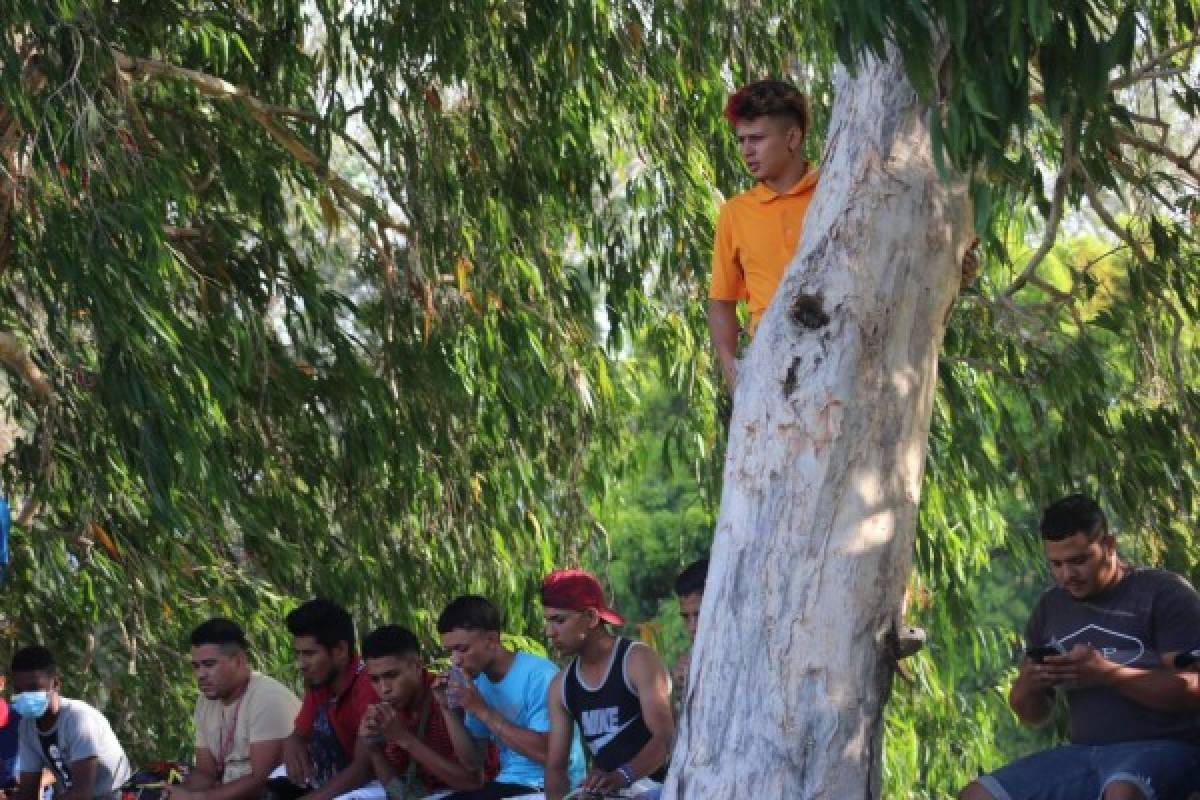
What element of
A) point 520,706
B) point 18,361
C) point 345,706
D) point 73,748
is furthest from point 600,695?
point 18,361

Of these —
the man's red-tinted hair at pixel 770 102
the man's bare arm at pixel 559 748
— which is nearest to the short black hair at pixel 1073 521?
the man's red-tinted hair at pixel 770 102

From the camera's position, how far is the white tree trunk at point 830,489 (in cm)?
447

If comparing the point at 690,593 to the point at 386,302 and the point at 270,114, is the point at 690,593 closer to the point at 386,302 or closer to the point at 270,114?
the point at 386,302

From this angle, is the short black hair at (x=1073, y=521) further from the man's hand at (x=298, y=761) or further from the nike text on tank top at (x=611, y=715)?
the man's hand at (x=298, y=761)

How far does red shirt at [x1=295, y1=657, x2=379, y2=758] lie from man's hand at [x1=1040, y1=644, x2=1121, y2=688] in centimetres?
242

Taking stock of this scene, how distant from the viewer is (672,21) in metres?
8.02

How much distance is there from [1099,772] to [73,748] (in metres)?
3.97

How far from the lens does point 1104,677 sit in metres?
5.07

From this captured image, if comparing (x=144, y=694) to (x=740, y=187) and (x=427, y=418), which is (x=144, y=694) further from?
(x=740, y=187)

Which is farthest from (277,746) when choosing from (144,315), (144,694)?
(144,694)

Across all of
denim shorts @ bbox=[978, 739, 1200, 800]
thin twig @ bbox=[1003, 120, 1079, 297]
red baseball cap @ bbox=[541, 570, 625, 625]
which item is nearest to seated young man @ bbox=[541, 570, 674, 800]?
red baseball cap @ bbox=[541, 570, 625, 625]

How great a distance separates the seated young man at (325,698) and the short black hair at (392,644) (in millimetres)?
274

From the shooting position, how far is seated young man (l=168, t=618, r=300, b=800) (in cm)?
702

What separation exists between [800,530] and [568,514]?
463cm
